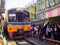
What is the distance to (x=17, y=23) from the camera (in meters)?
20.2

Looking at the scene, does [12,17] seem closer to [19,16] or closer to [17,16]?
[17,16]

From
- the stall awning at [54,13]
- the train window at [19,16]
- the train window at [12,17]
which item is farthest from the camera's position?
the train window at [19,16]

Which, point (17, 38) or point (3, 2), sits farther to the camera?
point (17, 38)

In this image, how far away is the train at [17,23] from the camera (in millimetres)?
19969

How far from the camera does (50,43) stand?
15.7 m

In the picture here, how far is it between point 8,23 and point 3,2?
25.0 ft

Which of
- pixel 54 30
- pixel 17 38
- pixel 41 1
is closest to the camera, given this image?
pixel 54 30

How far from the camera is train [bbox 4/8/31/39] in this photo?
1997cm

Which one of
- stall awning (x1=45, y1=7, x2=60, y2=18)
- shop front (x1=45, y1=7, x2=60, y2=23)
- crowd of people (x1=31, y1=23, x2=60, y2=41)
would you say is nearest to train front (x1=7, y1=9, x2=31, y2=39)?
crowd of people (x1=31, y1=23, x2=60, y2=41)

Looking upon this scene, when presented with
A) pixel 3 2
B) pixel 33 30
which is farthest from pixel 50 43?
pixel 33 30

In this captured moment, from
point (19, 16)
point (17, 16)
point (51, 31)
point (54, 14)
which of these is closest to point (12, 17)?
point (17, 16)

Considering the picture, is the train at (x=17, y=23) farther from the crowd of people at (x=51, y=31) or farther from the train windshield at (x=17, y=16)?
the crowd of people at (x=51, y=31)

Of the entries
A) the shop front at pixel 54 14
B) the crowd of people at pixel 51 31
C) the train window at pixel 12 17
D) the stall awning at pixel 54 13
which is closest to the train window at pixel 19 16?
the train window at pixel 12 17

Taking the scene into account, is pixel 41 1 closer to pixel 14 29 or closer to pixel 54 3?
pixel 54 3
